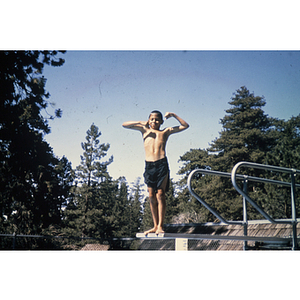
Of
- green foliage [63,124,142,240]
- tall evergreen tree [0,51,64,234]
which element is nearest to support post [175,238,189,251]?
green foliage [63,124,142,240]

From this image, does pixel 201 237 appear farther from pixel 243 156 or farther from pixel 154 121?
pixel 243 156

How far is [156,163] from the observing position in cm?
398

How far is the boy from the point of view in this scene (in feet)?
12.3

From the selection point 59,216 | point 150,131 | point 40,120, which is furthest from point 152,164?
point 59,216

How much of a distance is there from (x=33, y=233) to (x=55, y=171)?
4.61 ft

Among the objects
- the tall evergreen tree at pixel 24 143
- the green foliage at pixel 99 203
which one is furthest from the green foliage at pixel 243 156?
the tall evergreen tree at pixel 24 143

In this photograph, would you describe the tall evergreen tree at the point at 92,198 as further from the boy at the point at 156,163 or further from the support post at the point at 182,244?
the boy at the point at 156,163

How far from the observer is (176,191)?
30.7 ft

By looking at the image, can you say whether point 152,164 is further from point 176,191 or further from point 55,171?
point 176,191

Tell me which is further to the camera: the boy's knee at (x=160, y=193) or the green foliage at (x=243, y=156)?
the green foliage at (x=243, y=156)

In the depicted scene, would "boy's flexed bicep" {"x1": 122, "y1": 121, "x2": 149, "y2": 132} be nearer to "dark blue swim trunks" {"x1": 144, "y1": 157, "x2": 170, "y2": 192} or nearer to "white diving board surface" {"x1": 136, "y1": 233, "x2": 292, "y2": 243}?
"dark blue swim trunks" {"x1": 144, "y1": 157, "x2": 170, "y2": 192}

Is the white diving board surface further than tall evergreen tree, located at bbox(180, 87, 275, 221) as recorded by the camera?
No

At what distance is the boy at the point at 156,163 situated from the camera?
12.3 feet

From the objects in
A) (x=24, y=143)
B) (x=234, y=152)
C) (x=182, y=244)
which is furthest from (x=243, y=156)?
(x=24, y=143)
